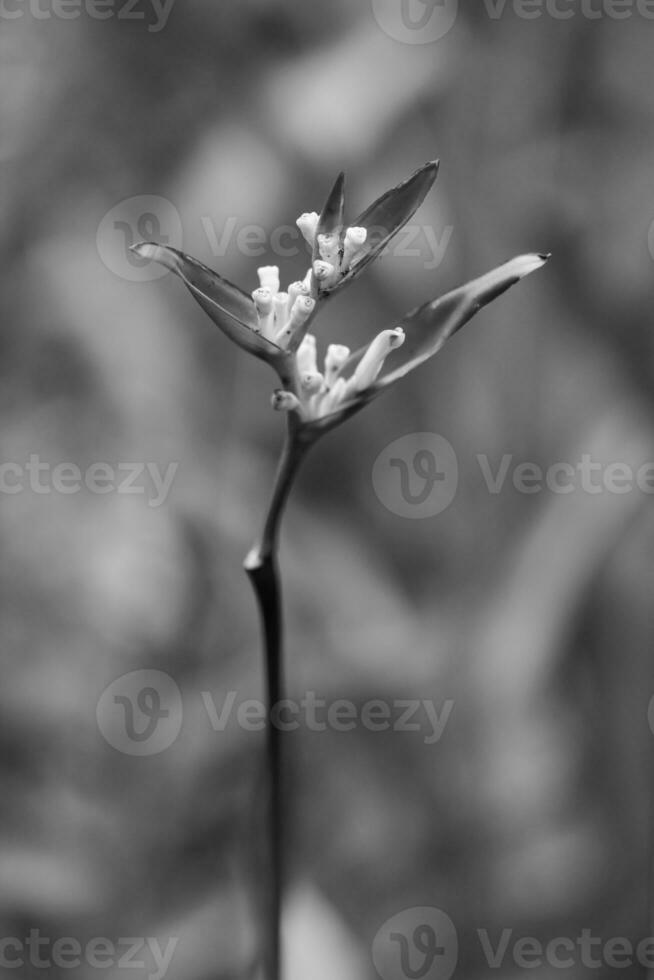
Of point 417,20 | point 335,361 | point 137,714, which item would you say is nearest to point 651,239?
point 417,20

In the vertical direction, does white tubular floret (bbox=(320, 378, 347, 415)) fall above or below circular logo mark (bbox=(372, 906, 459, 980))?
above

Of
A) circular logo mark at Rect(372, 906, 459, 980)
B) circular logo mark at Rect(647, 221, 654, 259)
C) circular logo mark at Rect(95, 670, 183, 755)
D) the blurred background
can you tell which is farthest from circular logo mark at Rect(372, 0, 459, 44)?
circular logo mark at Rect(372, 906, 459, 980)

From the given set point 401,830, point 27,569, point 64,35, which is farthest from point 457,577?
point 64,35

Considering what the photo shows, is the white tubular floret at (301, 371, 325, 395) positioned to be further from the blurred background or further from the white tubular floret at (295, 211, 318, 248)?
the blurred background

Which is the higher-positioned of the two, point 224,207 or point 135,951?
point 224,207

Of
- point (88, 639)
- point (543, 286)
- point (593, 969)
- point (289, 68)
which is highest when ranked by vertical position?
point (289, 68)

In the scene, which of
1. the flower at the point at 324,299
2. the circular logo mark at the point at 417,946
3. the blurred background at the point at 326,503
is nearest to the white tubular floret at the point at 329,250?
the flower at the point at 324,299

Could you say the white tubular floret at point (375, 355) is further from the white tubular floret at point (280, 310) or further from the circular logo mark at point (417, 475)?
the circular logo mark at point (417, 475)

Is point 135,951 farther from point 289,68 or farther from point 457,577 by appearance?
point 289,68
